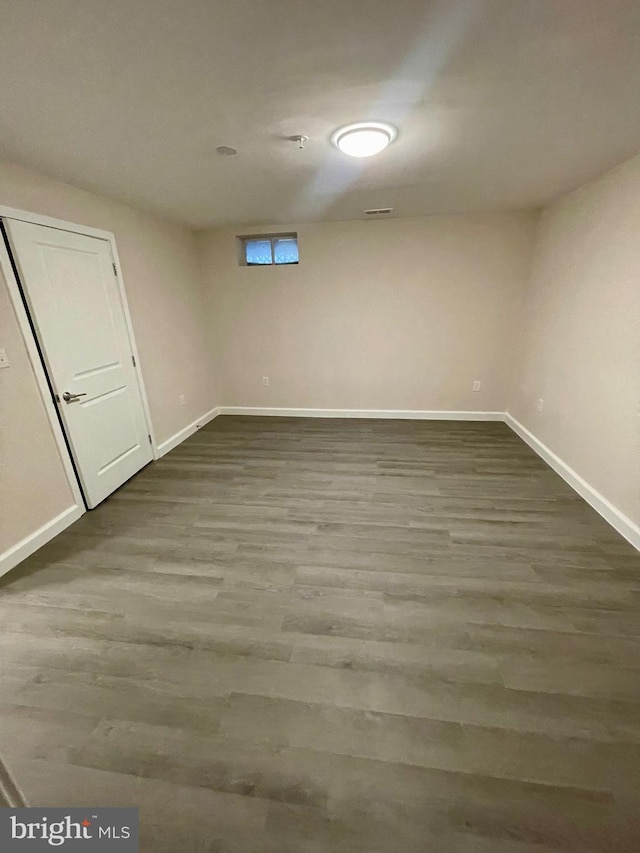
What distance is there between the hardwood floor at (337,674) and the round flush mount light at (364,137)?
2320 millimetres

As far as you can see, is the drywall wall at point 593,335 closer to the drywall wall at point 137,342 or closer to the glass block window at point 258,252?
the glass block window at point 258,252

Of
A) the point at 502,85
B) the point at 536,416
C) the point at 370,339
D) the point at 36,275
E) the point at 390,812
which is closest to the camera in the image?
the point at 390,812

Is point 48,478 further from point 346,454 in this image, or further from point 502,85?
point 502,85

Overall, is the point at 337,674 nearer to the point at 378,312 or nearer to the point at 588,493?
the point at 588,493

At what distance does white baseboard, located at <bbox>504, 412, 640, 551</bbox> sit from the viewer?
7.45 feet

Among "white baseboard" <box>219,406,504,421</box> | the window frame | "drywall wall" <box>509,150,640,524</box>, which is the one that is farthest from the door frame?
"drywall wall" <box>509,150,640,524</box>

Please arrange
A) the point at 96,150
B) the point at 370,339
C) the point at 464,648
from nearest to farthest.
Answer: the point at 464,648 → the point at 96,150 → the point at 370,339

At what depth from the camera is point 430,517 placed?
255cm

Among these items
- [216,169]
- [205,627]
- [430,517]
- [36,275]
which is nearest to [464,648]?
[430,517]

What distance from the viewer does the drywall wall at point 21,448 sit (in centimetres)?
213

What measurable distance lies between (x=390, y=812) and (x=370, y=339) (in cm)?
405

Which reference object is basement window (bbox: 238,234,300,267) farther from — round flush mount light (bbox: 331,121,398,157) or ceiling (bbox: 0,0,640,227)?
round flush mount light (bbox: 331,121,398,157)

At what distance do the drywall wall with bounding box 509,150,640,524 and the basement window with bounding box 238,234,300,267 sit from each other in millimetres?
2730

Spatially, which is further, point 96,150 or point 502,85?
point 96,150
